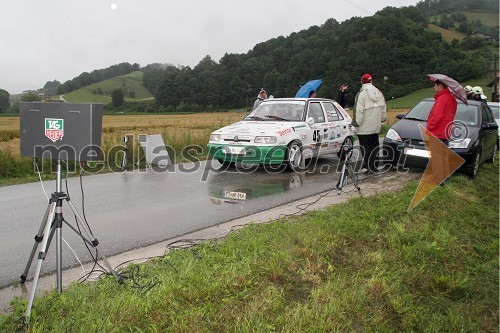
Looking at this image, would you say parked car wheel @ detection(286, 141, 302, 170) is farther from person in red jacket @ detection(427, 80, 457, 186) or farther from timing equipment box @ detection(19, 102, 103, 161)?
timing equipment box @ detection(19, 102, 103, 161)

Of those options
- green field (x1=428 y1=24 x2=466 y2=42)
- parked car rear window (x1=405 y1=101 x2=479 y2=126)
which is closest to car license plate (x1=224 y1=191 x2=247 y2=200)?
parked car rear window (x1=405 y1=101 x2=479 y2=126)

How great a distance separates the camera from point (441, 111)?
7273mm

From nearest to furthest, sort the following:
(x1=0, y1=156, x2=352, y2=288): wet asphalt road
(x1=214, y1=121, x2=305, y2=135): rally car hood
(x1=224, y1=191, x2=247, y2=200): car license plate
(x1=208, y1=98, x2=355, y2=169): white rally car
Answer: (x1=0, y1=156, x2=352, y2=288): wet asphalt road, (x1=224, y1=191, x2=247, y2=200): car license plate, (x1=208, y1=98, x2=355, y2=169): white rally car, (x1=214, y1=121, x2=305, y2=135): rally car hood

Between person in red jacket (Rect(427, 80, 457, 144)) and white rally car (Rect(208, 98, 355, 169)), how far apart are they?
Answer: 2286 mm

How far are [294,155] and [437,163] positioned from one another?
3.12 metres

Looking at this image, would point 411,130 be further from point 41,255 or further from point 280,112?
point 41,255

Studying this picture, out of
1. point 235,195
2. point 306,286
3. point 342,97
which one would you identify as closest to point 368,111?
point 235,195

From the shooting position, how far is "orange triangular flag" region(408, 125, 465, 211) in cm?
767

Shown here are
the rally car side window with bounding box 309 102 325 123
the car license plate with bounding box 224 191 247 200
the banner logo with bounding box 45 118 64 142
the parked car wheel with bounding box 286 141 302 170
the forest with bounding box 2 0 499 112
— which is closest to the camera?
the banner logo with bounding box 45 118 64 142

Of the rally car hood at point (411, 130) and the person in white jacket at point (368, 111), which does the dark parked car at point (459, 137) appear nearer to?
the rally car hood at point (411, 130)

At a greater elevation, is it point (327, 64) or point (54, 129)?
point (327, 64)

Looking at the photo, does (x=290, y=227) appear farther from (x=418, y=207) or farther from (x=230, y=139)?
(x=230, y=139)

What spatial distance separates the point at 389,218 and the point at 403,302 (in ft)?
7.61

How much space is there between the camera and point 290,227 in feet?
16.9
